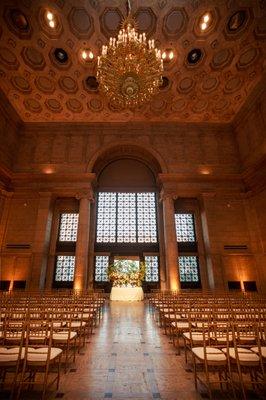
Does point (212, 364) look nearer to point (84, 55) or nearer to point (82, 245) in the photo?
point (82, 245)

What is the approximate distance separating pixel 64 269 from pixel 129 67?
47.0ft

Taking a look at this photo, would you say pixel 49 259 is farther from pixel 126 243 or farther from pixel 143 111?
pixel 143 111

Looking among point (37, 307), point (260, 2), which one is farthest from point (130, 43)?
point (37, 307)

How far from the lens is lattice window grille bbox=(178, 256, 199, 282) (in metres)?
16.3

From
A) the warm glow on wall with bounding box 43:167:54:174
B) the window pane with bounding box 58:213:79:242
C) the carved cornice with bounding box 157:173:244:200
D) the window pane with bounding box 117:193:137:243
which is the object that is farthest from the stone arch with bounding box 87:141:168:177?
the window pane with bounding box 58:213:79:242

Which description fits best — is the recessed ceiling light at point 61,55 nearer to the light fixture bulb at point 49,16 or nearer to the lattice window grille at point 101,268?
the light fixture bulb at point 49,16

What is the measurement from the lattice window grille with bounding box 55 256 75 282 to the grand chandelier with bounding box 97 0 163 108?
1297 centimetres

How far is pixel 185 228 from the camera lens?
1759 cm

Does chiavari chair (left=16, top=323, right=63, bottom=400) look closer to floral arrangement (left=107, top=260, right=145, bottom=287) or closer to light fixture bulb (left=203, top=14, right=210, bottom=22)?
floral arrangement (left=107, top=260, right=145, bottom=287)

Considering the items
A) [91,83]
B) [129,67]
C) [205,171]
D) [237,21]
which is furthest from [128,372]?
[91,83]

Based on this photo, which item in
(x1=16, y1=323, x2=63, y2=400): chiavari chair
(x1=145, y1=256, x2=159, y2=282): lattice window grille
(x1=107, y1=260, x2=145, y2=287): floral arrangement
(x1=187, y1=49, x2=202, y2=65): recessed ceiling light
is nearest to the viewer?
(x1=16, y1=323, x2=63, y2=400): chiavari chair

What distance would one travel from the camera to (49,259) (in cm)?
1623

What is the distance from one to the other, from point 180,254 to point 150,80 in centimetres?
1253

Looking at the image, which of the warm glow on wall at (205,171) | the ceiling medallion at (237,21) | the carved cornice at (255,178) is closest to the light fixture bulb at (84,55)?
the ceiling medallion at (237,21)
